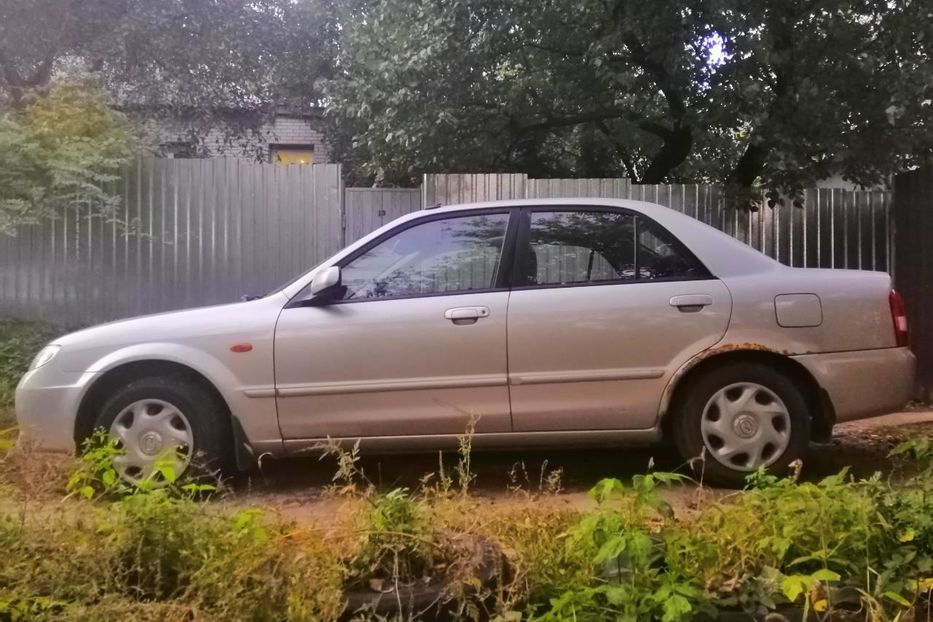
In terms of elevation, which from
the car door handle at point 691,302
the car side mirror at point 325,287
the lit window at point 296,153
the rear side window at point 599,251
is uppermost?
the lit window at point 296,153

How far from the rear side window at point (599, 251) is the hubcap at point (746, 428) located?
0.70 metres

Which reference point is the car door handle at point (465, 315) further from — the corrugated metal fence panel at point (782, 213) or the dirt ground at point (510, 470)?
the corrugated metal fence panel at point (782, 213)

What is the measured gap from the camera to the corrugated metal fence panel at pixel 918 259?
24.4 feet

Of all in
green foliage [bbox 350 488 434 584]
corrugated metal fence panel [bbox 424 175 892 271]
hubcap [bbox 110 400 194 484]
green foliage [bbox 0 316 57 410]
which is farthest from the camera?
corrugated metal fence panel [bbox 424 175 892 271]

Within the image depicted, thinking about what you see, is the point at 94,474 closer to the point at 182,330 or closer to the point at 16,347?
the point at 182,330

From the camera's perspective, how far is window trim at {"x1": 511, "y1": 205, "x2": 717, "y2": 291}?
15.5ft

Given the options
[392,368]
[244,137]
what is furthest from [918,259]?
[244,137]

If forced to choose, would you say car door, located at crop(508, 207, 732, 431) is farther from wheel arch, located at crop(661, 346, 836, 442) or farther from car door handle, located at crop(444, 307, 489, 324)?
car door handle, located at crop(444, 307, 489, 324)

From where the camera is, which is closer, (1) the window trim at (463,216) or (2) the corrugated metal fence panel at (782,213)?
(1) the window trim at (463,216)

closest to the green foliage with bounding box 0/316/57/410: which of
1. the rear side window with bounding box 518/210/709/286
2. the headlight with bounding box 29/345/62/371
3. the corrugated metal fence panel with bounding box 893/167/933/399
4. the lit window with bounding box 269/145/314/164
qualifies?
the headlight with bounding box 29/345/62/371

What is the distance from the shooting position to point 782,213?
8.45 metres

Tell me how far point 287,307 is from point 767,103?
16.6 feet

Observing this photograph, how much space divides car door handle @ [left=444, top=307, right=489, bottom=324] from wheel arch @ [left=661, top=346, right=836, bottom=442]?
106 centimetres

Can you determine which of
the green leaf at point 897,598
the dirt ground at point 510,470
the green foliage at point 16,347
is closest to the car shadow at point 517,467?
the dirt ground at point 510,470
